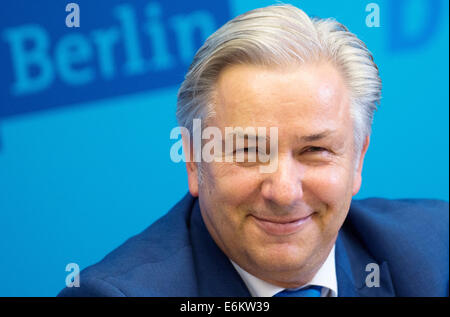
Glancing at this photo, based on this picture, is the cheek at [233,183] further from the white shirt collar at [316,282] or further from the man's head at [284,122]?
the white shirt collar at [316,282]

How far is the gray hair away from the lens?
1.36 metres

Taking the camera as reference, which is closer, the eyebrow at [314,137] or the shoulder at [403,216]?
the eyebrow at [314,137]

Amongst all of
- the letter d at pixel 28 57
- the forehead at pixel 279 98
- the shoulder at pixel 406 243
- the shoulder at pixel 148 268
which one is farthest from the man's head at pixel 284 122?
the letter d at pixel 28 57

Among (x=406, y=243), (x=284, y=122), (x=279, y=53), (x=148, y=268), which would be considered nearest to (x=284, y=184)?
(x=284, y=122)

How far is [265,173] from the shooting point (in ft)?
4.43

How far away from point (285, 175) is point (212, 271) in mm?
338

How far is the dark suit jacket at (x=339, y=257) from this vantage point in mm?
1449

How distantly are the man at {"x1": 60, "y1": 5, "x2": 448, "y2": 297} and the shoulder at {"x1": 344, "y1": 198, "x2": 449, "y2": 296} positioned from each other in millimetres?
243

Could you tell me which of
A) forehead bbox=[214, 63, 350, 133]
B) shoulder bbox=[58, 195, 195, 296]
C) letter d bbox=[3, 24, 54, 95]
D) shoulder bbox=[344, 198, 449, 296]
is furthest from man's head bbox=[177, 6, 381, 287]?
letter d bbox=[3, 24, 54, 95]

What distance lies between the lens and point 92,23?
185cm

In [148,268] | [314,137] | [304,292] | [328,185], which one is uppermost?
[314,137]

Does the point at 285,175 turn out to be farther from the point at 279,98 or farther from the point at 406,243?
the point at 406,243

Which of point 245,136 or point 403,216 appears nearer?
point 245,136
